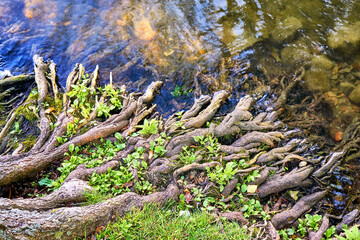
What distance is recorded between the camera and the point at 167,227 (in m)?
3.39

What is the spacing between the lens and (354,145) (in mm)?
4793

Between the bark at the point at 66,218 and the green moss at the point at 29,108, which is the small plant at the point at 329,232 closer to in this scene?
the bark at the point at 66,218

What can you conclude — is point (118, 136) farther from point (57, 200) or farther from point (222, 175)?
point (222, 175)

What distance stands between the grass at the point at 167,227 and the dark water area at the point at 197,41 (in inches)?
113

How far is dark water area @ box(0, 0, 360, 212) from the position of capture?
19.7 ft

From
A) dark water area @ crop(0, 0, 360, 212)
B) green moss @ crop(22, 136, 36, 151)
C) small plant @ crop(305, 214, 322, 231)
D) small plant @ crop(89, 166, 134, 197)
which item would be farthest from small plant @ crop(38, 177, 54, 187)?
small plant @ crop(305, 214, 322, 231)

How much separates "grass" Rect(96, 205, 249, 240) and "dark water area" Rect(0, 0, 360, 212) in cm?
286

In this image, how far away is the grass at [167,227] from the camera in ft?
10.9

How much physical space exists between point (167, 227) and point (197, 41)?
513cm

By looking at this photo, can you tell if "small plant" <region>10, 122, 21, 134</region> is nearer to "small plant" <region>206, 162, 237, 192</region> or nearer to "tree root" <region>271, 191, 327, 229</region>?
"small plant" <region>206, 162, 237, 192</region>

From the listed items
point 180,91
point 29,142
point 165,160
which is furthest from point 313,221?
point 29,142

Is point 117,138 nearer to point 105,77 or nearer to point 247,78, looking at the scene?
point 105,77

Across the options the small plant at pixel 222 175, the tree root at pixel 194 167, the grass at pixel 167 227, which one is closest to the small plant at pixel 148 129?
the tree root at pixel 194 167

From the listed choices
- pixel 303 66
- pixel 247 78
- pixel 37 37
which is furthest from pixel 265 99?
pixel 37 37
